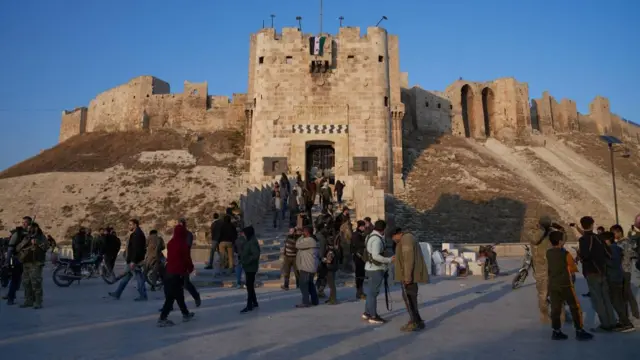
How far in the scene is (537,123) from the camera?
178 feet

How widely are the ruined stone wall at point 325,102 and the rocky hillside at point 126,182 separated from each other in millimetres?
4776

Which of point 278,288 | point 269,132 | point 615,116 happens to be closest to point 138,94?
point 269,132

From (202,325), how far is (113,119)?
4361 cm

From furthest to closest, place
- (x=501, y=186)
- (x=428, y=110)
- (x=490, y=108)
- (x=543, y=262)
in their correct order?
(x=490, y=108)
(x=428, y=110)
(x=501, y=186)
(x=543, y=262)

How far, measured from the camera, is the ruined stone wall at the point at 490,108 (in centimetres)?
4928

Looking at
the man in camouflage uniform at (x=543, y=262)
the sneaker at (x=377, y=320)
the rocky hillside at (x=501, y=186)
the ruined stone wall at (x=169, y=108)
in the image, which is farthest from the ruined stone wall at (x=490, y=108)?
the sneaker at (x=377, y=320)

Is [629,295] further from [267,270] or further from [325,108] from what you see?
[325,108]

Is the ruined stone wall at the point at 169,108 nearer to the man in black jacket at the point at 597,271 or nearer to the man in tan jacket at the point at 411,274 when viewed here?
the man in tan jacket at the point at 411,274

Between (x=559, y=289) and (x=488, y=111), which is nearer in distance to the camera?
(x=559, y=289)

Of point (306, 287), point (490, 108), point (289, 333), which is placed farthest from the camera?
point (490, 108)

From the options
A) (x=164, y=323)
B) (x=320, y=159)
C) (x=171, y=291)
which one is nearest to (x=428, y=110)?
(x=320, y=159)

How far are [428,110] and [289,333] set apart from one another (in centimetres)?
4354

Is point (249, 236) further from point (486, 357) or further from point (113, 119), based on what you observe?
point (113, 119)

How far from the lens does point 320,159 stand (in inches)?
1128
